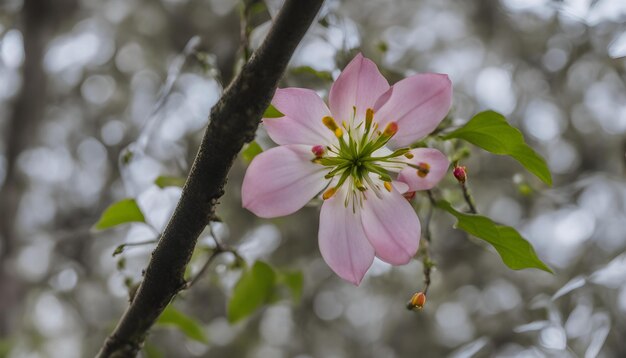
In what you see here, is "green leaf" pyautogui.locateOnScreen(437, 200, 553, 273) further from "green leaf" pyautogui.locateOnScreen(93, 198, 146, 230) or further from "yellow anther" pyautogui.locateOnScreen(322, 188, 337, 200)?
"green leaf" pyautogui.locateOnScreen(93, 198, 146, 230)

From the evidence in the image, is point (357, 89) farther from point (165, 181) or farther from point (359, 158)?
point (165, 181)

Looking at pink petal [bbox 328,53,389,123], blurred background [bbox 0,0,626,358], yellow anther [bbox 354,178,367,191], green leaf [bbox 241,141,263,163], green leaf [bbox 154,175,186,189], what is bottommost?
blurred background [bbox 0,0,626,358]

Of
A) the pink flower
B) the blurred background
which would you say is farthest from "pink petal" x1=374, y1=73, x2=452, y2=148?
the blurred background

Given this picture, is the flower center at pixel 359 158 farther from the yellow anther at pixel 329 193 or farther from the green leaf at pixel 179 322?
the green leaf at pixel 179 322

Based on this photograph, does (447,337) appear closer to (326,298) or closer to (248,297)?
(326,298)

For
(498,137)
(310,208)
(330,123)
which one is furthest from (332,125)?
(310,208)

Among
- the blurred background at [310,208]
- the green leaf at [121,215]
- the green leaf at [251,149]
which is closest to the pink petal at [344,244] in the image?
the green leaf at [251,149]
